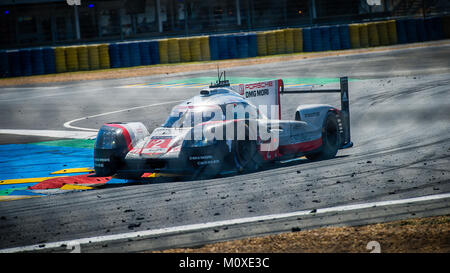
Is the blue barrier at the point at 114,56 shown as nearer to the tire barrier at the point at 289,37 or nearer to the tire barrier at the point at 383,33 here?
the tire barrier at the point at 289,37

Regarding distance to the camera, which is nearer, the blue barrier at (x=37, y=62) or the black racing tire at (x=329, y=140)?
the black racing tire at (x=329, y=140)

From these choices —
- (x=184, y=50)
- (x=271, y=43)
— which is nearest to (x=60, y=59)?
(x=184, y=50)

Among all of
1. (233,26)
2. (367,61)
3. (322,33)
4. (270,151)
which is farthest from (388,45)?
(270,151)

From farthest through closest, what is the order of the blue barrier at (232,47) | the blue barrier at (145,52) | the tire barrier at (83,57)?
the blue barrier at (232,47)
the blue barrier at (145,52)
the tire barrier at (83,57)

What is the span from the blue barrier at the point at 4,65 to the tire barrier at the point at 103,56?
4385 mm

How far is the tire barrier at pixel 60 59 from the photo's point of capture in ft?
92.0

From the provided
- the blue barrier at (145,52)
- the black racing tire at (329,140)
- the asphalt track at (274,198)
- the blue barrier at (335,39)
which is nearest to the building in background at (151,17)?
the blue barrier at (335,39)

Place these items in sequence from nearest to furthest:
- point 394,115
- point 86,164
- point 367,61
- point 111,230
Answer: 1. point 111,230
2. point 86,164
3. point 394,115
4. point 367,61

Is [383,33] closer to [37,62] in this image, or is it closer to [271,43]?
[271,43]

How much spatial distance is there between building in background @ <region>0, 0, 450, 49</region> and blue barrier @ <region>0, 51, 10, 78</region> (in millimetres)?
10924

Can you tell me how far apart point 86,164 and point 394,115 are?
6.98m

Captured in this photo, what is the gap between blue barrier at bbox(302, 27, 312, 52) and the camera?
30.4m

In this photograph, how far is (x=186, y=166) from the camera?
25.9 feet
